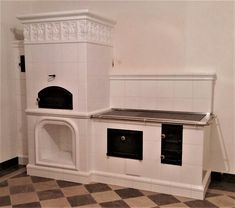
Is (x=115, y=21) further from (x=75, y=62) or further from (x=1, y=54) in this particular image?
(x=1, y=54)

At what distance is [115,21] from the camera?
324 cm

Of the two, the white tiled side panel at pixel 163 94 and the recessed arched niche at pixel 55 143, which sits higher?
the white tiled side panel at pixel 163 94

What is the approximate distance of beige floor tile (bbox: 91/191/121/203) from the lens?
2.60 m

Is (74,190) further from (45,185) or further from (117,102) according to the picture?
(117,102)

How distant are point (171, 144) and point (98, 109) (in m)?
0.85

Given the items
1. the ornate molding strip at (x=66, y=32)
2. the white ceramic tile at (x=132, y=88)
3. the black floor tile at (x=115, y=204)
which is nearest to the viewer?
the black floor tile at (x=115, y=204)

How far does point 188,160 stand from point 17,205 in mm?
1520

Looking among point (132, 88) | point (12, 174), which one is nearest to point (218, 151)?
point (132, 88)

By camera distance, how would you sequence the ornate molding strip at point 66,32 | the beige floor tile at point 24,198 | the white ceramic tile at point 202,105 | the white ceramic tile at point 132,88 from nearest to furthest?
the beige floor tile at point 24,198 → the ornate molding strip at point 66,32 → the white ceramic tile at point 202,105 → the white ceramic tile at point 132,88

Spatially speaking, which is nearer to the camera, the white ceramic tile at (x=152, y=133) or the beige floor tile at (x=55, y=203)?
the beige floor tile at (x=55, y=203)

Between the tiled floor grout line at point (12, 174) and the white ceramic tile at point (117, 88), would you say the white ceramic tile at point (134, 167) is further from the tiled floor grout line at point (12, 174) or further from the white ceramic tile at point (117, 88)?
the tiled floor grout line at point (12, 174)

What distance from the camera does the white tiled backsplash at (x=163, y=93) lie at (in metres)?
2.90

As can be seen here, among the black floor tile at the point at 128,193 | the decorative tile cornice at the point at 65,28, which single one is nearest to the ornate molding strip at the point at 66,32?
the decorative tile cornice at the point at 65,28

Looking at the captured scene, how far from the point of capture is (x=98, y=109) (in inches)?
121
